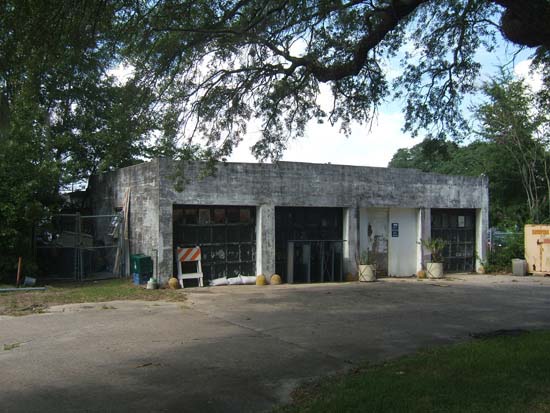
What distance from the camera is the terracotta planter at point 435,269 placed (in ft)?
62.6

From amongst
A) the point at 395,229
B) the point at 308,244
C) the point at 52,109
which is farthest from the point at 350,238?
the point at 52,109

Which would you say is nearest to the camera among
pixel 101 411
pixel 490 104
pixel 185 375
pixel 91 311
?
pixel 101 411

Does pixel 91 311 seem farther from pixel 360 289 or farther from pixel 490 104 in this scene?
pixel 490 104

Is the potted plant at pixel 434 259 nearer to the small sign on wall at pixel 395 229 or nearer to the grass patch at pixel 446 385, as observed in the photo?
the small sign on wall at pixel 395 229

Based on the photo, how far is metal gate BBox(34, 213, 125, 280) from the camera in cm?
1672

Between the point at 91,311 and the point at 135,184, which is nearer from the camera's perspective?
the point at 91,311

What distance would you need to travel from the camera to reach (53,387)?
19.7 feet

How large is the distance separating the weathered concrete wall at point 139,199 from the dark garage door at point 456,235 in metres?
11.0

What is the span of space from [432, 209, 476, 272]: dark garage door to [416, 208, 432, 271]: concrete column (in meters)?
0.68

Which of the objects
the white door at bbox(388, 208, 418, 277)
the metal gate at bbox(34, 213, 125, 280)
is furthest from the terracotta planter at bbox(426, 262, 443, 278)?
the metal gate at bbox(34, 213, 125, 280)

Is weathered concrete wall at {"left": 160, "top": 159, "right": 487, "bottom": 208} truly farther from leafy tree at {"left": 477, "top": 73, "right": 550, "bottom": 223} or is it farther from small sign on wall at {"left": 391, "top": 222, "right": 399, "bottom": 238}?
leafy tree at {"left": 477, "top": 73, "right": 550, "bottom": 223}

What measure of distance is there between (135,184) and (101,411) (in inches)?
466

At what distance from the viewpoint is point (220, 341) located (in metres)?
8.48

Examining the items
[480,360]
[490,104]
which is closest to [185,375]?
[480,360]
